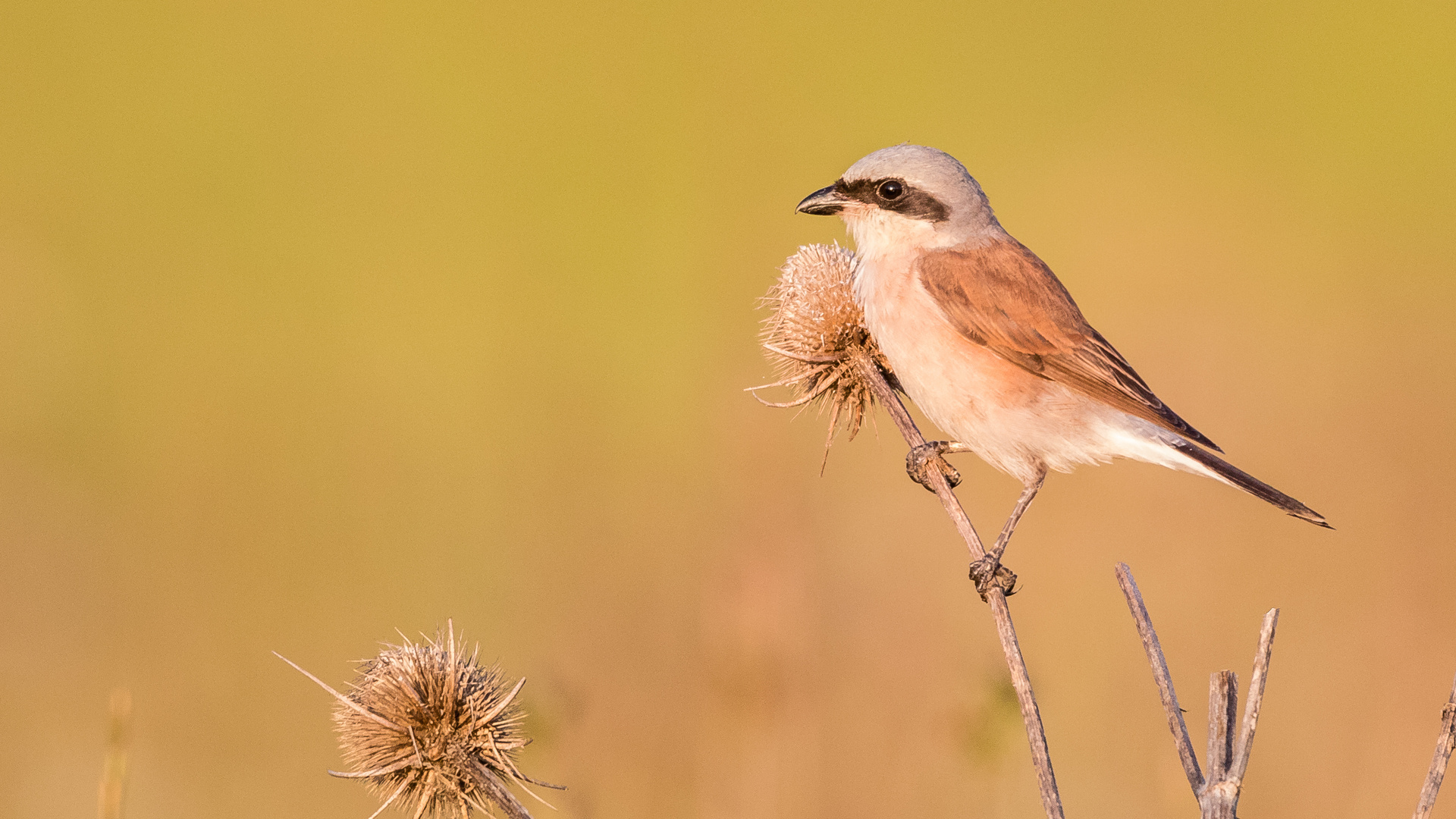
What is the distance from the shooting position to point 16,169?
9.53m

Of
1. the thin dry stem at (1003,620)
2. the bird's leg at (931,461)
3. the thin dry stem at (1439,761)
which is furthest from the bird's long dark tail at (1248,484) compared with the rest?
the thin dry stem at (1439,761)

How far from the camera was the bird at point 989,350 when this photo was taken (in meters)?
3.63

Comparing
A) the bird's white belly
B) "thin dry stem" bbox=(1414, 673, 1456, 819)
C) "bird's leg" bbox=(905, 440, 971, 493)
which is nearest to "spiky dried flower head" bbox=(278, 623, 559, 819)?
"bird's leg" bbox=(905, 440, 971, 493)

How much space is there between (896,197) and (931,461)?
0.99m

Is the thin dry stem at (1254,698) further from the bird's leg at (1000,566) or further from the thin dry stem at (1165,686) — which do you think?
the bird's leg at (1000,566)

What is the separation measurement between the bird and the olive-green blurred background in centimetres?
50

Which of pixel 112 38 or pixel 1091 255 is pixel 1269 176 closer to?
pixel 1091 255

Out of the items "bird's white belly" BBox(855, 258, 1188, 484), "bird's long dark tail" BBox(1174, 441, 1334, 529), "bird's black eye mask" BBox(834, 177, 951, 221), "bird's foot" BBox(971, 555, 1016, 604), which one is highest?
"bird's black eye mask" BBox(834, 177, 951, 221)

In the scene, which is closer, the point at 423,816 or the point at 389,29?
the point at 423,816

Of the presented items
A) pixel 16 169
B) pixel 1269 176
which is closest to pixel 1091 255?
pixel 1269 176

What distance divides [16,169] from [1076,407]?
351 inches

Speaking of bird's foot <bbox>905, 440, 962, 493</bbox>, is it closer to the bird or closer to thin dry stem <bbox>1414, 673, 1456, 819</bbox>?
the bird

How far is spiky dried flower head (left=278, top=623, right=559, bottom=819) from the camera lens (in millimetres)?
2627

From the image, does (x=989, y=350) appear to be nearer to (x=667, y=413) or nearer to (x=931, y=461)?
(x=931, y=461)
